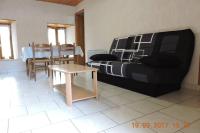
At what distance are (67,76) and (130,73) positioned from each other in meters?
0.95

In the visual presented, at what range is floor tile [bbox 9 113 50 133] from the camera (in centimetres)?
139

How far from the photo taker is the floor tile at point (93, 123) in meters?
1.34

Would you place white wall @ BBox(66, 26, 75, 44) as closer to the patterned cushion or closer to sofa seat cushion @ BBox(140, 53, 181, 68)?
the patterned cushion

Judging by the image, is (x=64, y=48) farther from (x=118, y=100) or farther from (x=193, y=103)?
(x=193, y=103)

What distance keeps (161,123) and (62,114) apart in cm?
102

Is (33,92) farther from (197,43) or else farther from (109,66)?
(197,43)

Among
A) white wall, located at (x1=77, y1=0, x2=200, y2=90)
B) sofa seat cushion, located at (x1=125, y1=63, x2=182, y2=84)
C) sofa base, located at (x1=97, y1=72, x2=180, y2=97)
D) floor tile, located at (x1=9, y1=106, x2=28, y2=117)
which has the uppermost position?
white wall, located at (x1=77, y1=0, x2=200, y2=90)

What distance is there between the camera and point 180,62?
2.21 m

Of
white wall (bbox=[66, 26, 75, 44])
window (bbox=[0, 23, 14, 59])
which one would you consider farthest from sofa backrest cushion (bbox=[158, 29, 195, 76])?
window (bbox=[0, 23, 14, 59])

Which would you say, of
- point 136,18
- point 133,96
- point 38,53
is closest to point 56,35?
point 38,53

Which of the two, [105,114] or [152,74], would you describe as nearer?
[105,114]

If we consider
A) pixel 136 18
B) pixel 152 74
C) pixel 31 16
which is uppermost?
pixel 31 16

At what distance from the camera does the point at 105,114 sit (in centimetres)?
163

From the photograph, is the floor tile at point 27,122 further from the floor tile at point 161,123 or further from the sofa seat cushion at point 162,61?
the sofa seat cushion at point 162,61
